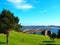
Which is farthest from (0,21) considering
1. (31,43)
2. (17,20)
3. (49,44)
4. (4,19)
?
(49,44)

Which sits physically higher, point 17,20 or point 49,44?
point 17,20

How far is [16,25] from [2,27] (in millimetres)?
2243

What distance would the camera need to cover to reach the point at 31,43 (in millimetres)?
33688

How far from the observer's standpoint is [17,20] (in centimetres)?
3303

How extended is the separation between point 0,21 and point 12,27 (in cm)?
211

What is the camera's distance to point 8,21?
31891mm

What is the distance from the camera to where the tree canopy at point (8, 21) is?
31.7 meters

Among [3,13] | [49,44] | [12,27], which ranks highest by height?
[3,13]

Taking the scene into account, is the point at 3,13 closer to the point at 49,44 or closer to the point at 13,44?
the point at 13,44

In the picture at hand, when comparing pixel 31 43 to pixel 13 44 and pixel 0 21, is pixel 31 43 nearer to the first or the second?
pixel 13 44

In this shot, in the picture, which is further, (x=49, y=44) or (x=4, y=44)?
(x=49, y=44)

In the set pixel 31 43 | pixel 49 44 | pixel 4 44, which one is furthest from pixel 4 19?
pixel 49 44

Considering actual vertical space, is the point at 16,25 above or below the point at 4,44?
above

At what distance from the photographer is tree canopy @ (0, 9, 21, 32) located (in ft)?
104
